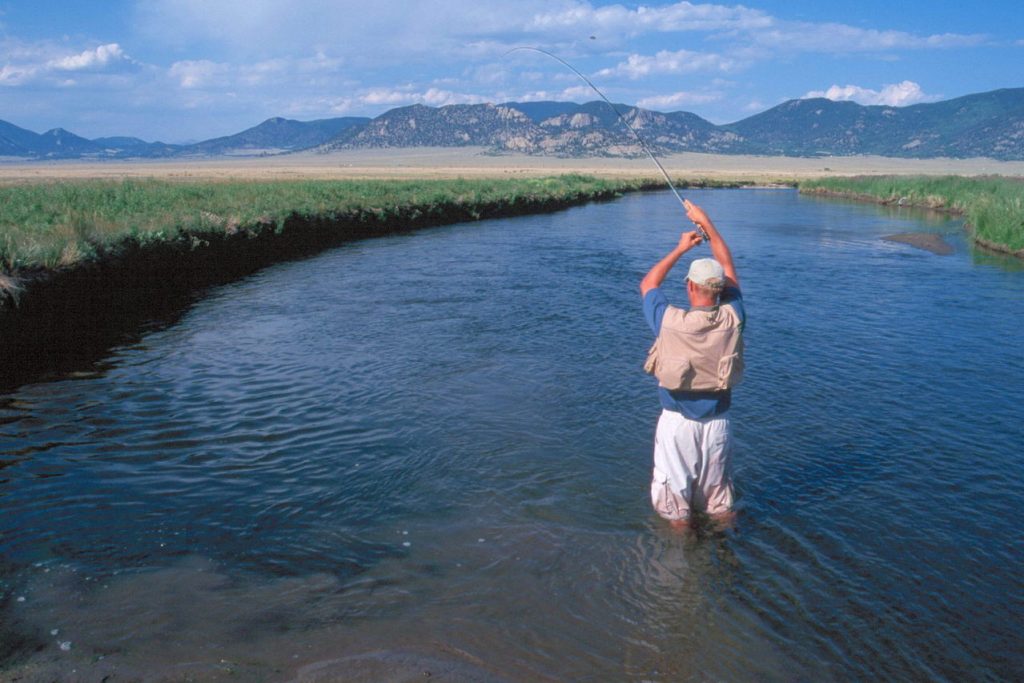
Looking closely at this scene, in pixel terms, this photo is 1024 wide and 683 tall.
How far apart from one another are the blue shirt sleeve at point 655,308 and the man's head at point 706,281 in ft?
0.79

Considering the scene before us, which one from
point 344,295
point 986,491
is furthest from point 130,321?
point 986,491

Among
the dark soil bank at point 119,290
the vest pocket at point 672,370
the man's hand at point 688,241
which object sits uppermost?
the man's hand at point 688,241

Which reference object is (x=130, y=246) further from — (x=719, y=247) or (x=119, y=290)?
(x=719, y=247)

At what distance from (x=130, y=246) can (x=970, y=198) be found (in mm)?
35564

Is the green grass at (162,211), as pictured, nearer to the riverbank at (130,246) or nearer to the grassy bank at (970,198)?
the riverbank at (130,246)

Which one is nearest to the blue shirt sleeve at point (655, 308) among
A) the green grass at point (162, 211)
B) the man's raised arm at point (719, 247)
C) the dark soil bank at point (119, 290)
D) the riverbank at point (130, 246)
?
the man's raised arm at point (719, 247)

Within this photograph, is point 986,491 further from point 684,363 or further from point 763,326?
point 763,326

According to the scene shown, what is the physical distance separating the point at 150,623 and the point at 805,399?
7.16 m

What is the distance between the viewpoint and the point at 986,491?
6285 millimetres

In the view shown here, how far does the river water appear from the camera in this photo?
4.15 metres

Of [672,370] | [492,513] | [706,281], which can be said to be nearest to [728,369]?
[672,370]

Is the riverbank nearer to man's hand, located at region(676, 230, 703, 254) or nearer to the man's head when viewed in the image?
man's hand, located at region(676, 230, 703, 254)

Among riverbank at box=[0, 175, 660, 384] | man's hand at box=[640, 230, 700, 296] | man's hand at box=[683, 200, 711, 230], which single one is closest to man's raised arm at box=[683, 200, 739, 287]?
man's hand at box=[683, 200, 711, 230]

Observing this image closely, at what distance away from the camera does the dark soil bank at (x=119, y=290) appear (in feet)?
33.0
